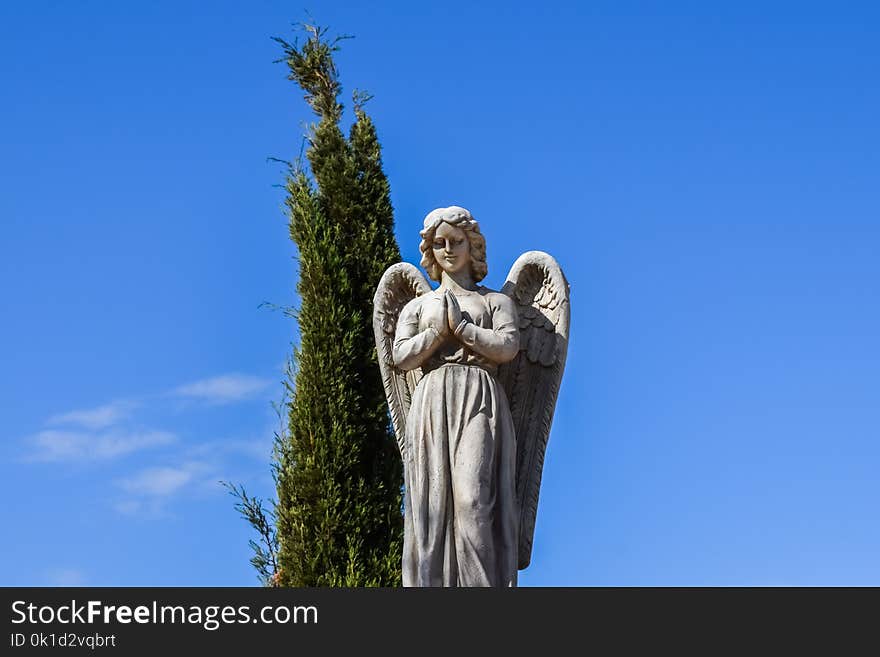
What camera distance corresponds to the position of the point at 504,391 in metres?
7.80

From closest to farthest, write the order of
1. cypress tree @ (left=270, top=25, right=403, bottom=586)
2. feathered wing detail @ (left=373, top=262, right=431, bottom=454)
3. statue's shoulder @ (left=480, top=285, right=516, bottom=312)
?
statue's shoulder @ (left=480, top=285, right=516, bottom=312) → feathered wing detail @ (left=373, top=262, right=431, bottom=454) → cypress tree @ (left=270, top=25, right=403, bottom=586)

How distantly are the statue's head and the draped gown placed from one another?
0.28m

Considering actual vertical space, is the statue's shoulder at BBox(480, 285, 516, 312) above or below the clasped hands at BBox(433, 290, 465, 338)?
above

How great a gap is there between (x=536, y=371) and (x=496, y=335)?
1.88ft

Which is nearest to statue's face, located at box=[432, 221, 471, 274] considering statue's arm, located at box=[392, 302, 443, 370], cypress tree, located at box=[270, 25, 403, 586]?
statue's arm, located at box=[392, 302, 443, 370]

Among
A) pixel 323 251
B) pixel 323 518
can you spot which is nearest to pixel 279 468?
pixel 323 518

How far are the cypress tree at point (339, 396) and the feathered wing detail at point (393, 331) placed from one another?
3.71m

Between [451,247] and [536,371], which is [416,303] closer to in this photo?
[451,247]

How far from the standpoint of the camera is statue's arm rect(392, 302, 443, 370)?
7480mm

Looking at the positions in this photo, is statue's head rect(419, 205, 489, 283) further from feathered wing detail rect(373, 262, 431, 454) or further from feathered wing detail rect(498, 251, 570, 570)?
feathered wing detail rect(498, 251, 570, 570)

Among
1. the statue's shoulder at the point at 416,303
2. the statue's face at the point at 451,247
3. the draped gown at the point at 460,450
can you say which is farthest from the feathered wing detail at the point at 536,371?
the statue's shoulder at the point at 416,303

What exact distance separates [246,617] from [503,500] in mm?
2119

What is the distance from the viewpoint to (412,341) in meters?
7.54

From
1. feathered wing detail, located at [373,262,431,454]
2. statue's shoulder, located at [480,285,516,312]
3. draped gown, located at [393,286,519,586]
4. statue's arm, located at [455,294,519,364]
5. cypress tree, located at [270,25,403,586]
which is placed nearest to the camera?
draped gown, located at [393,286,519,586]
